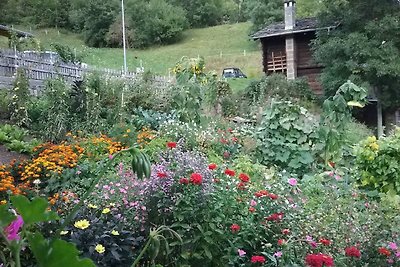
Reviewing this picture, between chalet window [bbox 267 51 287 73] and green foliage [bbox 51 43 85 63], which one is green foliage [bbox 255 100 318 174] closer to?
green foliage [bbox 51 43 85 63]

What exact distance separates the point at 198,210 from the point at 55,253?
8.41ft

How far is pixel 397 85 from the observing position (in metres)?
17.2

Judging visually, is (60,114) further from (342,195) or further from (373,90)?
(373,90)

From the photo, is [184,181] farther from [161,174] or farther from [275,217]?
[275,217]

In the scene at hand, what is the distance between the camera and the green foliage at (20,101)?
8.91 meters

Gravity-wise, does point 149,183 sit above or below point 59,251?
below

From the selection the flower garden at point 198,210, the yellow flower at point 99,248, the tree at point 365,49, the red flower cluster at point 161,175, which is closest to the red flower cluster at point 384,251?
the flower garden at point 198,210

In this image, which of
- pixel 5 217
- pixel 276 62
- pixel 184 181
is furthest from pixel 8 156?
pixel 276 62

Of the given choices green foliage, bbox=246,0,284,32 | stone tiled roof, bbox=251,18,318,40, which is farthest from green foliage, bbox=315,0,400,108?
green foliage, bbox=246,0,284,32

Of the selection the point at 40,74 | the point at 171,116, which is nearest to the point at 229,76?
the point at 40,74

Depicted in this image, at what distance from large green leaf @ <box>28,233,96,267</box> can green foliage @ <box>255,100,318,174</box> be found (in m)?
6.58

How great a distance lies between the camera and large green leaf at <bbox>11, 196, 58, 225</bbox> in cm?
97

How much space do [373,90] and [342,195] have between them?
45.2 ft

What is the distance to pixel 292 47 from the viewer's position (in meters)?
22.2
